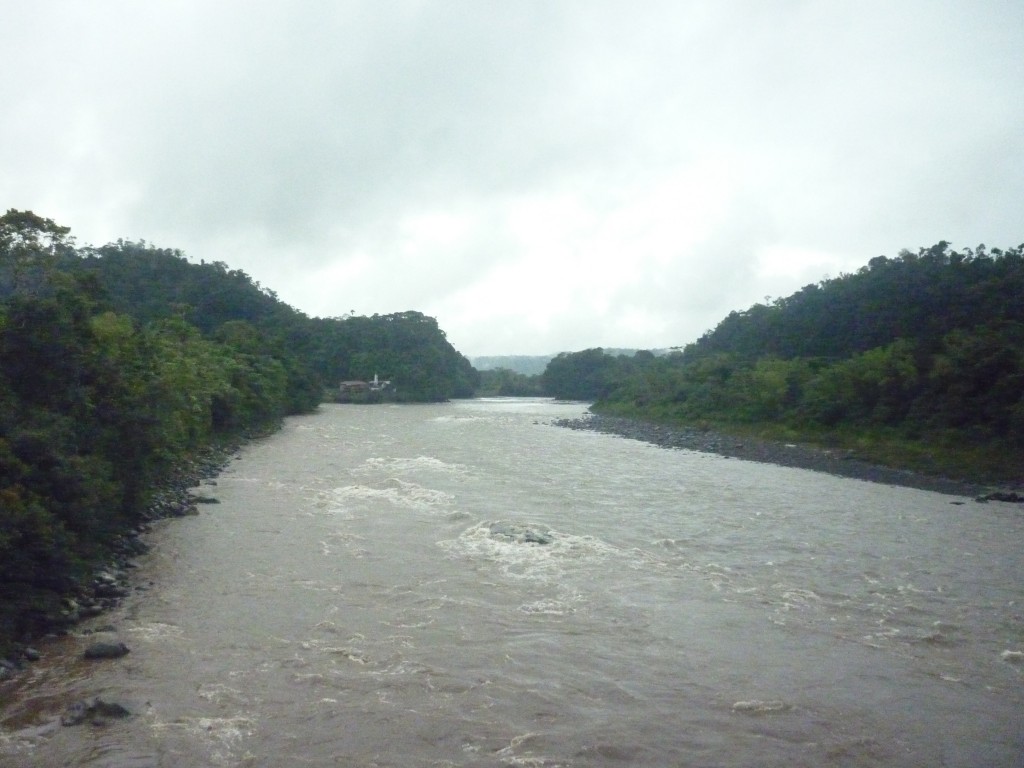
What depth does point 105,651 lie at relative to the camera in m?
7.12

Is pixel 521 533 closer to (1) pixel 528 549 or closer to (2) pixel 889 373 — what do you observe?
(1) pixel 528 549

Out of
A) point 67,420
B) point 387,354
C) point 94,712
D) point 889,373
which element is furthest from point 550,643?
point 387,354

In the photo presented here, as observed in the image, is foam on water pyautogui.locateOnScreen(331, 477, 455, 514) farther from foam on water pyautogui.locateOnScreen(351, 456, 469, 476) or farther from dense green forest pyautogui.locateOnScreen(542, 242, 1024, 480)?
dense green forest pyautogui.locateOnScreen(542, 242, 1024, 480)

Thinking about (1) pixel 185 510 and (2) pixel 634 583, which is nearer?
(2) pixel 634 583

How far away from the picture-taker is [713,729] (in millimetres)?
6035

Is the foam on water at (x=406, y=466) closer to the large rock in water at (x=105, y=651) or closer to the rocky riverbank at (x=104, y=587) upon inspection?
the rocky riverbank at (x=104, y=587)

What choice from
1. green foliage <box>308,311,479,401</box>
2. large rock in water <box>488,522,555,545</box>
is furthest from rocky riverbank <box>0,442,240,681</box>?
green foliage <box>308,311,479,401</box>

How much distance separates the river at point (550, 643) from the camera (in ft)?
18.9

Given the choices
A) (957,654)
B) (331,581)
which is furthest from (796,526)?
(331,581)

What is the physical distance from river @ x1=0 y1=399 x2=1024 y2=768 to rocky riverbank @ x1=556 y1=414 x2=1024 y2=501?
15.4ft

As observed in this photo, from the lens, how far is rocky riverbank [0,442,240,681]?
698 centimetres

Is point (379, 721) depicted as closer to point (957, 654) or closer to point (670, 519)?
point (957, 654)

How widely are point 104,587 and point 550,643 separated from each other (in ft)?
17.9

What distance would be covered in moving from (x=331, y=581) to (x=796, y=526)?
29.5ft
